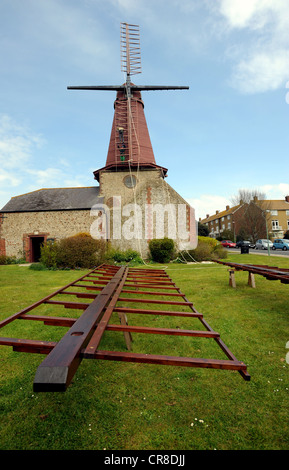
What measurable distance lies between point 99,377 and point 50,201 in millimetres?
21789

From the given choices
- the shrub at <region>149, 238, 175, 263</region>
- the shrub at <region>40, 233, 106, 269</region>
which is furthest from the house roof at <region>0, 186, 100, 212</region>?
the shrub at <region>149, 238, 175, 263</region>

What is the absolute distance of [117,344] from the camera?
12.0 feet

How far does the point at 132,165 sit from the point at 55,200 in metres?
8.19

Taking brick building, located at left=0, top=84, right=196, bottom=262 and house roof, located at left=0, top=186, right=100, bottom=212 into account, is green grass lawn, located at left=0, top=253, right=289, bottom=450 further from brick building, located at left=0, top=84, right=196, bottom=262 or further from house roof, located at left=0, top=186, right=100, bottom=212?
house roof, located at left=0, top=186, right=100, bottom=212

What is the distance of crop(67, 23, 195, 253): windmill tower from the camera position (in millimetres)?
19109

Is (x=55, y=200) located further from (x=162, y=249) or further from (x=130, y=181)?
(x=162, y=249)

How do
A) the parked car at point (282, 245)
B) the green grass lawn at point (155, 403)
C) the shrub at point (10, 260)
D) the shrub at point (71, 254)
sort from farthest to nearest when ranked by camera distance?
the parked car at point (282, 245) → the shrub at point (10, 260) → the shrub at point (71, 254) → the green grass lawn at point (155, 403)

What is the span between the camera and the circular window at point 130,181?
2059 cm

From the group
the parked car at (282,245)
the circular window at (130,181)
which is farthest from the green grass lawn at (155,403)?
the parked car at (282,245)

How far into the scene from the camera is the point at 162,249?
17516 millimetres

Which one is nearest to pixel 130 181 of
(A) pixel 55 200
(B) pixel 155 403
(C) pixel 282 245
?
(A) pixel 55 200

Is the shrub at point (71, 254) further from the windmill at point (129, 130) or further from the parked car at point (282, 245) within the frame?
the parked car at point (282, 245)

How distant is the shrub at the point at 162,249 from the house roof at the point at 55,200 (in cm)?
700
